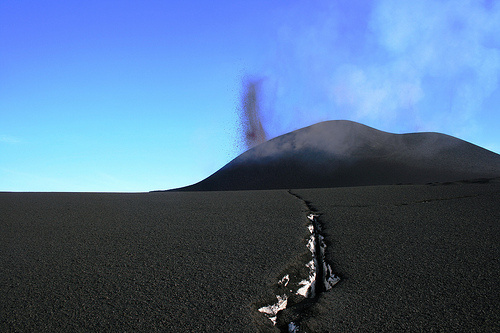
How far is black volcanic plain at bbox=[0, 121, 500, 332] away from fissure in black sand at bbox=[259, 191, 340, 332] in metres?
0.06

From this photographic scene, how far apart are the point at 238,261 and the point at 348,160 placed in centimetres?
2156

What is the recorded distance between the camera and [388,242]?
12.7 ft

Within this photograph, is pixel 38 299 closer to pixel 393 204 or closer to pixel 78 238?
pixel 78 238

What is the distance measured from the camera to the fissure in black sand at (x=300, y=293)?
2.28 metres

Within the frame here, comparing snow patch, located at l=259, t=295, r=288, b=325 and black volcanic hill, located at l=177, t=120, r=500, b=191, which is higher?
black volcanic hill, located at l=177, t=120, r=500, b=191

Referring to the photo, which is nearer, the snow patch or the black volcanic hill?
the snow patch

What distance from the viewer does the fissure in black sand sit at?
2.28m

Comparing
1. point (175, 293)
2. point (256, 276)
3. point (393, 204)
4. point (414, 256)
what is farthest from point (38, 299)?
point (393, 204)

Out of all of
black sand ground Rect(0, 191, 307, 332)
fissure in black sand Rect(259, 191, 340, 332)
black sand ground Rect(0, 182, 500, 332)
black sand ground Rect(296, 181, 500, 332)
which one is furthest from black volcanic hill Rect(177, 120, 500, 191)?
fissure in black sand Rect(259, 191, 340, 332)

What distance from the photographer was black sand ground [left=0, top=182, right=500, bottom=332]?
228 cm

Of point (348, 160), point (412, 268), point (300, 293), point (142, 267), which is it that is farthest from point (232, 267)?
point (348, 160)

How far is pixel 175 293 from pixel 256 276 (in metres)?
0.63

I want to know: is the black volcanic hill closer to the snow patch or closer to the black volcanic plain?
the black volcanic plain

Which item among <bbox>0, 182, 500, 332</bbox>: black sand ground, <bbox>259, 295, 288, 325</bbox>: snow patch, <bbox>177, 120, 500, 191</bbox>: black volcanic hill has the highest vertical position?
<bbox>177, 120, 500, 191</bbox>: black volcanic hill
